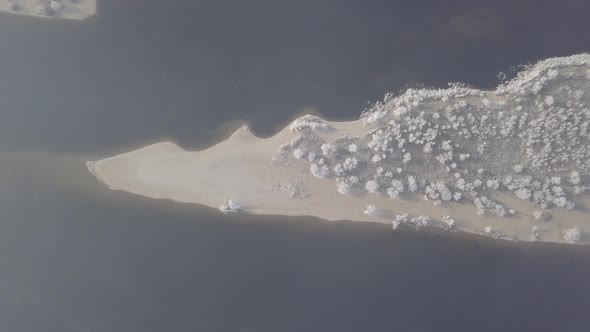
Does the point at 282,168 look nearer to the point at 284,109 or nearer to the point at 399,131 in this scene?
the point at 284,109

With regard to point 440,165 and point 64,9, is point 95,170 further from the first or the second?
point 440,165

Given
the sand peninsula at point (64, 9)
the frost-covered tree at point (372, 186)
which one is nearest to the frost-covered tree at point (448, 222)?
the frost-covered tree at point (372, 186)

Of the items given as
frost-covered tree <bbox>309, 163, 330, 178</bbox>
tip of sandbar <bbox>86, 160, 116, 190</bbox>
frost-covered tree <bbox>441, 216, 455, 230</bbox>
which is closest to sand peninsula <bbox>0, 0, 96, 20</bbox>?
tip of sandbar <bbox>86, 160, 116, 190</bbox>

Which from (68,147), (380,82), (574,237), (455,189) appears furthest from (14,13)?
(574,237)

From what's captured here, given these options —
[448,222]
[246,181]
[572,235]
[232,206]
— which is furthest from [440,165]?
[232,206]

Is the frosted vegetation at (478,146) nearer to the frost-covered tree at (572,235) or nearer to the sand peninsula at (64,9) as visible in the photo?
the frost-covered tree at (572,235)

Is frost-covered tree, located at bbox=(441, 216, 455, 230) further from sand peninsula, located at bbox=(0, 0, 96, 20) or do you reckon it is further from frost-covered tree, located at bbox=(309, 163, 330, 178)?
sand peninsula, located at bbox=(0, 0, 96, 20)
